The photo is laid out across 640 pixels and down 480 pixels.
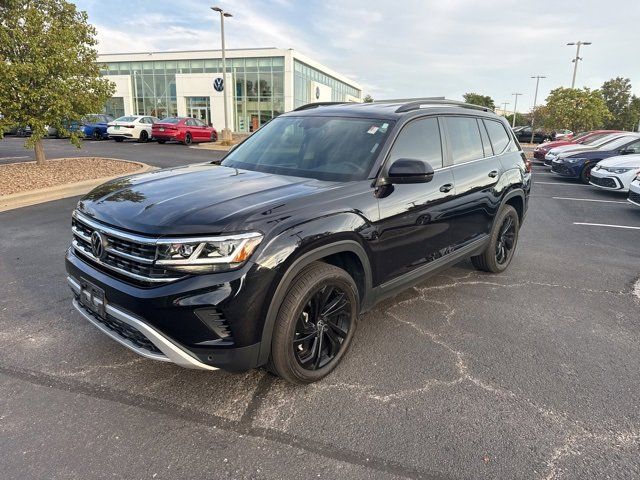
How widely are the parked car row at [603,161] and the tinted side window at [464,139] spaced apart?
308 inches

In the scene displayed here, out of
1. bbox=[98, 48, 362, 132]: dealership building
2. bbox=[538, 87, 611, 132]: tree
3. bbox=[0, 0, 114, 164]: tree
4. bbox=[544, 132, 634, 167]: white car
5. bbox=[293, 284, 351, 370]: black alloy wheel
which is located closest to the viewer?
bbox=[293, 284, 351, 370]: black alloy wheel

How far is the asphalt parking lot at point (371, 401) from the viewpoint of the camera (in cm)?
235

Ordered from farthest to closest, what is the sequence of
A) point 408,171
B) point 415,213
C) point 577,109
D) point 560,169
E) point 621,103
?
point 621,103 < point 577,109 < point 560,169 < point 415,213 < point 408,171

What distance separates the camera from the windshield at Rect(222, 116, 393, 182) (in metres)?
3.45

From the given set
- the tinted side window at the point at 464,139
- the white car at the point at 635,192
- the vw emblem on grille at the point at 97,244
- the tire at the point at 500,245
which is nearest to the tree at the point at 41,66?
the vw emblem on grille at the point at 97,244

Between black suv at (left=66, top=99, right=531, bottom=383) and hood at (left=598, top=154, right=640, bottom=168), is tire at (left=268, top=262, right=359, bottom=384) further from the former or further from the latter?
hood at (left=598, top=154, right=640, bottom=168)

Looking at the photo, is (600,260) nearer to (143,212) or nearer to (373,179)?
(373,179)

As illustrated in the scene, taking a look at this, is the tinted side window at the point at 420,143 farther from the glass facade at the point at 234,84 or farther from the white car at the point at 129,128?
the glass facade at the point at 234,84

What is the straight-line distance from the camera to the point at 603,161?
11688 mm

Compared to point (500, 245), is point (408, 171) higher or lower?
higher

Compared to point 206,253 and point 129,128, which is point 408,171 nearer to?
point 206,253

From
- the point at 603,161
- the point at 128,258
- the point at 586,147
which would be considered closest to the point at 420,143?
the point at 128,258

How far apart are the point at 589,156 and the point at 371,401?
1352cm

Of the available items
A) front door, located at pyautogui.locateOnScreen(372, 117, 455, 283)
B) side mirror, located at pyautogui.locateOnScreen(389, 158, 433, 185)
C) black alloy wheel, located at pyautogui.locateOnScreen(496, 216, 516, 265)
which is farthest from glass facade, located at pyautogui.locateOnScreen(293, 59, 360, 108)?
side mirror, located at pyautogui.locateOnScreen(389, 158, 433, 185)
